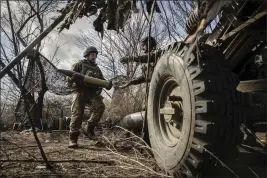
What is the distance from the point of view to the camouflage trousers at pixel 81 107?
6219mm

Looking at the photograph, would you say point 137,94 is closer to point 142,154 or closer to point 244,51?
point 142,154

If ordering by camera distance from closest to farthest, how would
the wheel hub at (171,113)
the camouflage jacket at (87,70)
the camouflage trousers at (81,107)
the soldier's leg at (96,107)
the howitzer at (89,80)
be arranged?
1. the wheel hub at (171,113)
2. the howitzer at (89,80)
3. the camouflage trousers at (81,107)
4. the camouflage jacket at (87,70)
5. the soldier's leg at (96,107)

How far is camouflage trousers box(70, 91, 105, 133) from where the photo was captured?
6.22m

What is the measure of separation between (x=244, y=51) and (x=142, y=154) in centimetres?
196

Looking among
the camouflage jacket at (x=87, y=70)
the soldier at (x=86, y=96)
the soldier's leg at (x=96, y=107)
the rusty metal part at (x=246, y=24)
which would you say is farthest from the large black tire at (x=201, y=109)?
the soldier's leg at (x=96, y=107)

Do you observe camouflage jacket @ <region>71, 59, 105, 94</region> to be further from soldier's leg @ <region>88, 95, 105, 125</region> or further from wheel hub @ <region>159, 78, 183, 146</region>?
wheel hub @ <region>159, 78, 183, 146</region>

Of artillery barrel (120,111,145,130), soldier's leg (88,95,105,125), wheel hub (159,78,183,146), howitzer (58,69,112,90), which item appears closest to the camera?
wheel hub (159,78,183,146)

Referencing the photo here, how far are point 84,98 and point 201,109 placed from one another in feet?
A: 14.0

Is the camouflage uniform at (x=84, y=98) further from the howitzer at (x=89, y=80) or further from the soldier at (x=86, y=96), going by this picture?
the howitzer at (x=89, y=80)

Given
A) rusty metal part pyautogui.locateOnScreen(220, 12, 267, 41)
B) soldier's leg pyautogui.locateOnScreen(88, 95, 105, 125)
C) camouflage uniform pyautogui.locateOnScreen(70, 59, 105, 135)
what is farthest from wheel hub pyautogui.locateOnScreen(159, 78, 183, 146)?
soldier's leg pyautogui.locateOnScreen(88, 95, 105, 125)

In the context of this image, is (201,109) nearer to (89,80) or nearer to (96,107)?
(89,80)

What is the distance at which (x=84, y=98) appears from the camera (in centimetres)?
653

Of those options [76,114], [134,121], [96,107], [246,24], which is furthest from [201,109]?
[96,107]

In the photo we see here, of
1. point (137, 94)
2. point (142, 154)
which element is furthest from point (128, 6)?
point (137, 94)
